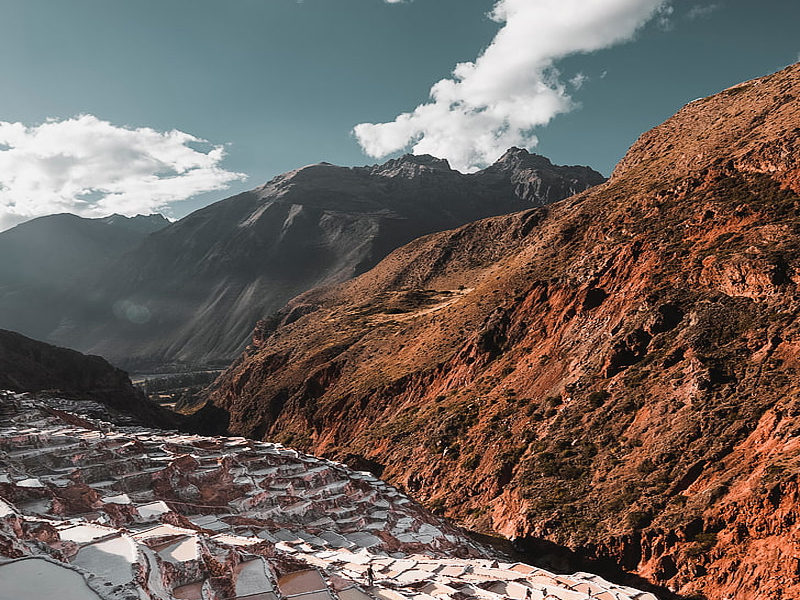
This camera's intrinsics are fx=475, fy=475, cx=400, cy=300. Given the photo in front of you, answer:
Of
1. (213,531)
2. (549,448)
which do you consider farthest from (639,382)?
(213,531)

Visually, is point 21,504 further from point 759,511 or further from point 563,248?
point 563,248

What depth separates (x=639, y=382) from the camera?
1245 inches

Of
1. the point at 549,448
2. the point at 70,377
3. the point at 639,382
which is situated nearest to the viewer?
→ the point at 639,382

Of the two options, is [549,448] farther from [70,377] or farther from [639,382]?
[70,377]

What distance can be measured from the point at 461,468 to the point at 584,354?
13020 mm

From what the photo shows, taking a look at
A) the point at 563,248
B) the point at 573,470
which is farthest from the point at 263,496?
the point at 563,248

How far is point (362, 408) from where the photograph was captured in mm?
53031

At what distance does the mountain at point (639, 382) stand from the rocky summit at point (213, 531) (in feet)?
19.3

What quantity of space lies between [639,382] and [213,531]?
88.1 feet

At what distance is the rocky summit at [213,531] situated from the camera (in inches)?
361

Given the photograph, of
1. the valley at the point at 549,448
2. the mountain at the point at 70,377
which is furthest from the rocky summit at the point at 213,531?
the mountain at the point at 70,377

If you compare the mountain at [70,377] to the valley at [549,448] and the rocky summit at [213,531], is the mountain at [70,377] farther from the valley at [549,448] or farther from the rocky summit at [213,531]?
the rocky summit at [213,531]

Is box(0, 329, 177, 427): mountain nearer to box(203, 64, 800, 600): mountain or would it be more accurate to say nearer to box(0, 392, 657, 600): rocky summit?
box(203, 64, 800, 600): mountain

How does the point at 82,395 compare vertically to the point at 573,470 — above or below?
below
